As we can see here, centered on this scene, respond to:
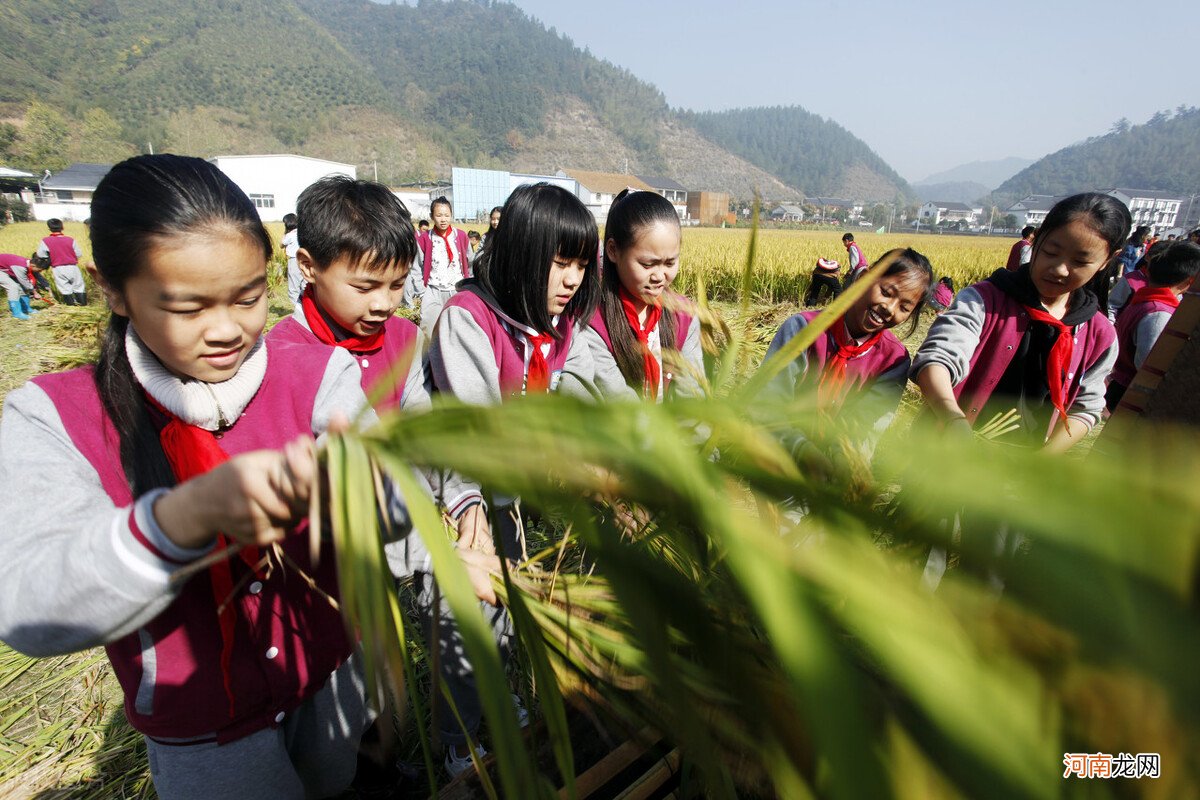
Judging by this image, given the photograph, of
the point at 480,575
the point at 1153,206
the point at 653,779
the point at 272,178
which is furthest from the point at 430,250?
the point at 1153,206

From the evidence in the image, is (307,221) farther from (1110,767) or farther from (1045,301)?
(1045,301)

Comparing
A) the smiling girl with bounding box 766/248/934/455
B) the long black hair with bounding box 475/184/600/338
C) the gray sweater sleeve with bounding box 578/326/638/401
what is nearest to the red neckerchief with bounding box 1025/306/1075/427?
the smiling girl with bounding box 766/248/934/455

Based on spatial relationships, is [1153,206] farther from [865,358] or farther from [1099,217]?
[865,358]

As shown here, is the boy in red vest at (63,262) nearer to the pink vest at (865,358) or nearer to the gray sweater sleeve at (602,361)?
the gray sweater sleeve at (602,361)

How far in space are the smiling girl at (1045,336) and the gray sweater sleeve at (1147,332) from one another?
110 cm

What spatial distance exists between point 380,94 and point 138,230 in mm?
140568

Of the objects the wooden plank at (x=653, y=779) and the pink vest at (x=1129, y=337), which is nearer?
the wooden plank at (x=653, y=779)

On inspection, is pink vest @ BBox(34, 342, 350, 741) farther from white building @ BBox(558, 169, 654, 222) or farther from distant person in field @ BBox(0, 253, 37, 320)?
white building @ BBox(558, 169, 654, 222)

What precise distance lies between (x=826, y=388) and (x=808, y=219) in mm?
89307

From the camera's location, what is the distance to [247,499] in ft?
2.01

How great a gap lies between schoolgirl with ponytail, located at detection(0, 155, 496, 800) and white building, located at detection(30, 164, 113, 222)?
5793 centimetres

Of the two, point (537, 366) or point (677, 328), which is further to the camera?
point (677, 328)

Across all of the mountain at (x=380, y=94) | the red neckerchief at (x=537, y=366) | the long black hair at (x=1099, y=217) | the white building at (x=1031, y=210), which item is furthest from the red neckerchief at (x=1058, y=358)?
the white building at (x=1031, y=210)

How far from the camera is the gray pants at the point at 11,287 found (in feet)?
29.5
